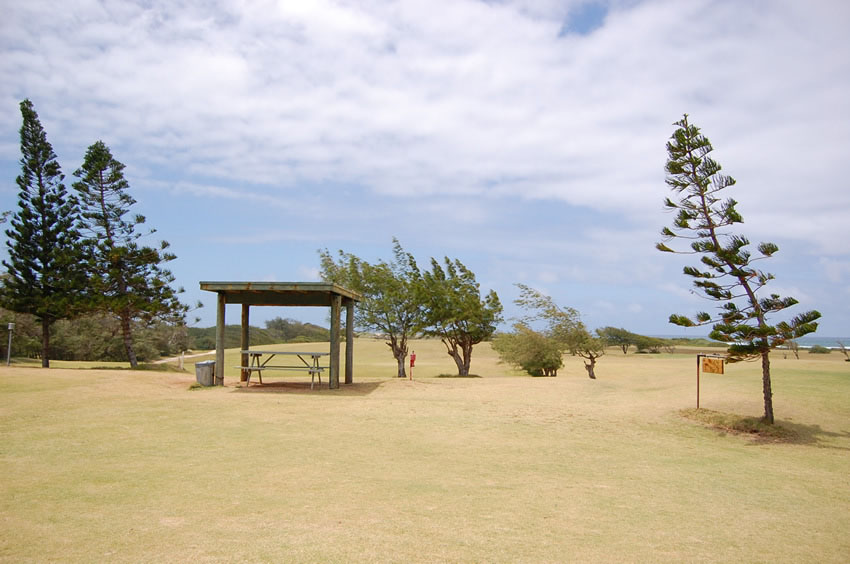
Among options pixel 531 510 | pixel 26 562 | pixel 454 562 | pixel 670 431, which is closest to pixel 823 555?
pixel 531 510

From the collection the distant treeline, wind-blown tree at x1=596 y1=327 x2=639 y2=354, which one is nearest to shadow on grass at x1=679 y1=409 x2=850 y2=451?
wind-blown tree at x1=596 y1=327 x2=639 y2=354

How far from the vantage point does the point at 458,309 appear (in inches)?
1074

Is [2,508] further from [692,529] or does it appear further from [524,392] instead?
[524,392]

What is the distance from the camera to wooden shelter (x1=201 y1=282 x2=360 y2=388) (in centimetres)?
1590

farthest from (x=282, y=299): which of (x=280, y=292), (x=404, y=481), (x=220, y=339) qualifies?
(x=404, y=481)

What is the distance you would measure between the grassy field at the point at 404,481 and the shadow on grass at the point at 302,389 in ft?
4.58

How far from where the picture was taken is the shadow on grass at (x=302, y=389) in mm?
15750

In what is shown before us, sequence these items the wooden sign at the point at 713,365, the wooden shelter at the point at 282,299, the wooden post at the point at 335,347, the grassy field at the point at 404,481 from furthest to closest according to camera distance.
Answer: the wooden post at the point at 335,347, the wooden shelter at the point at 282,299, the wooden sign at the point at 713,365, the grassy field at the point at 404,481

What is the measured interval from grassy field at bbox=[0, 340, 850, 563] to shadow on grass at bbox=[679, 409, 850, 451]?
0.29 feet

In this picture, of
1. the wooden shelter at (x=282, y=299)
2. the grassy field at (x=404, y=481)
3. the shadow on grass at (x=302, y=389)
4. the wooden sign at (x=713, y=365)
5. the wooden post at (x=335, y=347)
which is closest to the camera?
the grassy field at (x=404, y=481)

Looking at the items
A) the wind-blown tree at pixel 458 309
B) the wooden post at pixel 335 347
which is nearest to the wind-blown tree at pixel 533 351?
the wind-blown tree at pixel 458 309

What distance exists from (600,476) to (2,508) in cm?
662

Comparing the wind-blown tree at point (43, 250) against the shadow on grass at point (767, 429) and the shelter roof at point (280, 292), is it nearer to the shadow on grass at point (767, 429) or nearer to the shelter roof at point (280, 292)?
the shelter roof at point (280, 292)

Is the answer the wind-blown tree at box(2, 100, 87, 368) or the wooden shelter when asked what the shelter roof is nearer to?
the wooden shelter
